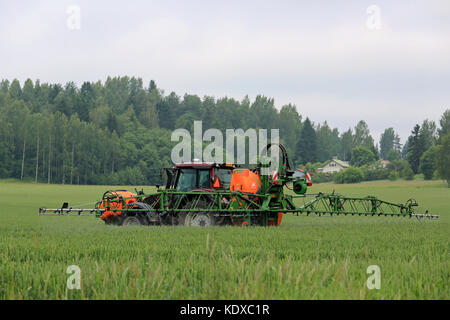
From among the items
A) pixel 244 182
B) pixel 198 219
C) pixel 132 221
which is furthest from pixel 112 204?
pixel 244 182

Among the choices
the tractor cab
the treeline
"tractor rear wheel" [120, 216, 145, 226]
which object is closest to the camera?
"tractor rear wheel" [120, 216, 145, 226]

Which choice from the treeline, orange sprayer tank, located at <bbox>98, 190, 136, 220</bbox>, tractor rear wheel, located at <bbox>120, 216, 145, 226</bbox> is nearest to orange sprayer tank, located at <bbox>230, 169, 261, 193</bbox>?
tractor rear wheel, located at <bbox>120, 216, 145, 226</bbox>

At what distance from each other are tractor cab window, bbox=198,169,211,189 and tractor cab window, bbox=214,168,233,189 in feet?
1.04

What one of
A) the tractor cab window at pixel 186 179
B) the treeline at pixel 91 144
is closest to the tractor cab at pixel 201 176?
the tractor cab window at pixel 186 179

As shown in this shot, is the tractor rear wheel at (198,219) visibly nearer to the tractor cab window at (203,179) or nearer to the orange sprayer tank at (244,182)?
the tractor cab window at (203,179)

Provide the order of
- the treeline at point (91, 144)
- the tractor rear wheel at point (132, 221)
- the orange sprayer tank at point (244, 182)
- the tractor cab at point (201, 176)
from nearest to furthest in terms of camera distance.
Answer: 1. the tractor rear wheel at point (132, 221)
2. the tractor cab at point (201, 176)
3. the orange sprayer tank at point (244, 182)
4. the treeline at point (91, 144)

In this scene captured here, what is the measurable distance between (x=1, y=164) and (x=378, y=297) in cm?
11941

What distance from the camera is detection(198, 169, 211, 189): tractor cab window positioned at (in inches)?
700

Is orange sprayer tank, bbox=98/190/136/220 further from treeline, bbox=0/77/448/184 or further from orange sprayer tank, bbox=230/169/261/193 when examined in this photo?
treeline, bbox=0/77/448/184

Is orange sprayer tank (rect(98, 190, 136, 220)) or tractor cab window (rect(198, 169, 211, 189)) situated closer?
orange sprayer tank (rect(98, 190, 136, 220))

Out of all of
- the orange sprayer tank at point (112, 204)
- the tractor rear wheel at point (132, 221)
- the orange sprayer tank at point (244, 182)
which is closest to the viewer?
the tractor rear wheel at point (132, 221)

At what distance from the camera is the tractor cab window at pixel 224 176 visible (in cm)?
1788
